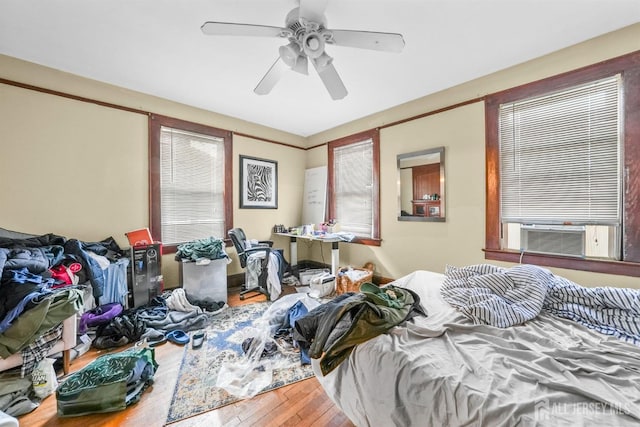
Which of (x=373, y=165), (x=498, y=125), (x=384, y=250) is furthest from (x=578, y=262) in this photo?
(x=373, y=165)

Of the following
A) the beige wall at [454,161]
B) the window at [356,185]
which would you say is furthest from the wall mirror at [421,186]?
the window at [356,185]

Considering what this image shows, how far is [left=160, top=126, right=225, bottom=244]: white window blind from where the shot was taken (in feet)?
10.1

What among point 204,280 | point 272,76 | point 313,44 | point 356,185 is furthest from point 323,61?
point 204,280

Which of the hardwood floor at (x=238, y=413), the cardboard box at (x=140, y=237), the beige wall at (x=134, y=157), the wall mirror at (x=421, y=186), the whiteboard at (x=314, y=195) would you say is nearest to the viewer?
the hardwood floor at (x=238, y=413)

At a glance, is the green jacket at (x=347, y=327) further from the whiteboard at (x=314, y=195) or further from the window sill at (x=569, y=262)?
the whiteboard at (x=314, y=195)

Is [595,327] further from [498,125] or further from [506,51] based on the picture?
[506,51]

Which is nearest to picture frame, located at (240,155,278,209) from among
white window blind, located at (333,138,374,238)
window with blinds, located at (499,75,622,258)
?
white window blind, located at (333,138,374,238)

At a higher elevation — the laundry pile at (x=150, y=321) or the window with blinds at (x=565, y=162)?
the window with blinds at (x=565, y=162)

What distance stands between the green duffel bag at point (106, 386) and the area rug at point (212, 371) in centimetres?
24

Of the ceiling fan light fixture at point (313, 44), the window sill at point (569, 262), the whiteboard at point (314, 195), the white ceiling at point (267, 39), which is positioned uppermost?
the white ceiling at point (267, 39)

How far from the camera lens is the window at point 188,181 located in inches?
117

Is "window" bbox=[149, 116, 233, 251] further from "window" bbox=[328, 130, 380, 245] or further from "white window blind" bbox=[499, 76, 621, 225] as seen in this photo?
"white window blind" bbox=[499, 76, 621, 225]

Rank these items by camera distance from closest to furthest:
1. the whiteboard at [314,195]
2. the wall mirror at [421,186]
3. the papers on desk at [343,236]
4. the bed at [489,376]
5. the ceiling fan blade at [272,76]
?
1. the bed at [489,376]
2. the ceiling fan blade at [272,76]
3. the wall mirror at [421,186]
4. the papers on desk at [343,236]
5. the whiteboard at [314,195]

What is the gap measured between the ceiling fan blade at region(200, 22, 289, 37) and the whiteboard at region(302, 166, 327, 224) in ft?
8.86
